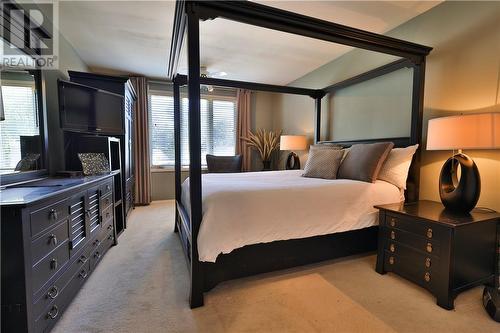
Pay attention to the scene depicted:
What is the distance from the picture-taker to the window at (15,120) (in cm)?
168

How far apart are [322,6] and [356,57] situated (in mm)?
1278

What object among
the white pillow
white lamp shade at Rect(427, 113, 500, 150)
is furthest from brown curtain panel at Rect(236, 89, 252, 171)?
white lamp shade at Rect(427, 113, 500, 150)

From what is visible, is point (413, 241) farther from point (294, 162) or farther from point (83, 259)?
point (294, 162)

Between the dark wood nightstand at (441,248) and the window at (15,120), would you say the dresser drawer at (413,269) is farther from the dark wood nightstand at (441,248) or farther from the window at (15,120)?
the window at (15,120)

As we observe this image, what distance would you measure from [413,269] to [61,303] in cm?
257

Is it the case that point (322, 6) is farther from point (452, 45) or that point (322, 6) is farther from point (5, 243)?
point (5, 243)

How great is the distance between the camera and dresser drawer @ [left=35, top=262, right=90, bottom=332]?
4.33 feet

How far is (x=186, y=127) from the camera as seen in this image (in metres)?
5.11

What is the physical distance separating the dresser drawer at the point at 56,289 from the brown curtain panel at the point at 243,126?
12.6ft

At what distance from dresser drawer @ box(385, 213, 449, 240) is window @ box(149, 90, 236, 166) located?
12.5ft

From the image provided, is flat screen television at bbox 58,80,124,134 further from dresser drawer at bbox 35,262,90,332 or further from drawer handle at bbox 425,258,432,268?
drawer handle at bbox 425,258,432,268

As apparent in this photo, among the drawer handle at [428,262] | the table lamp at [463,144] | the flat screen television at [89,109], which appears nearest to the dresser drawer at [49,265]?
the flat screen television at [89,109]

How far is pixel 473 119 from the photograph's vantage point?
5.68 ft

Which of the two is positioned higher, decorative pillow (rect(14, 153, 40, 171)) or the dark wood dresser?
decorative pillow (rect(14, 153, 40, 171))
